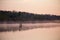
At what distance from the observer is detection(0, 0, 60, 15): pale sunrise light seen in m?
1.20

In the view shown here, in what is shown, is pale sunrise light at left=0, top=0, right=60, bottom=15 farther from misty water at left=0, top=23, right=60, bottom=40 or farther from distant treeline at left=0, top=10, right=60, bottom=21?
misty water at left=0, top=23, right=60, bottom=40

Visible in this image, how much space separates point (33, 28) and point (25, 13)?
22cm

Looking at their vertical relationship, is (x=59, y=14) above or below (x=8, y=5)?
below

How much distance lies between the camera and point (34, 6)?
1.38 m

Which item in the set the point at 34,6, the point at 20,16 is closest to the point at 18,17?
the point at 20,16

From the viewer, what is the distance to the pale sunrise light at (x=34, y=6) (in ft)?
3.95

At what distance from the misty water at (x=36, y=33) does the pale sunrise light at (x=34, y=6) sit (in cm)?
19

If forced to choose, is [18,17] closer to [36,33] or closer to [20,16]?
[20,16]

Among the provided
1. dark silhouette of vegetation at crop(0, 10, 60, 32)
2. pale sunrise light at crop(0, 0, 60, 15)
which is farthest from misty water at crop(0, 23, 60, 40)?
pale sunrise light at crop(0, 0, 60, 15)

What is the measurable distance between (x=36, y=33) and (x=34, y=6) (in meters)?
0.36

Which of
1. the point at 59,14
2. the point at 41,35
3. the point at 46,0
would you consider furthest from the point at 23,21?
the point at 59,14

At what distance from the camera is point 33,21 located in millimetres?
1337

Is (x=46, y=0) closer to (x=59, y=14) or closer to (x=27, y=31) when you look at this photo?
(x=59, y=14)

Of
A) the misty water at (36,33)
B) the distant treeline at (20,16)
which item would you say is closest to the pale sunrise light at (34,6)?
the distant treeline at (20,16)
